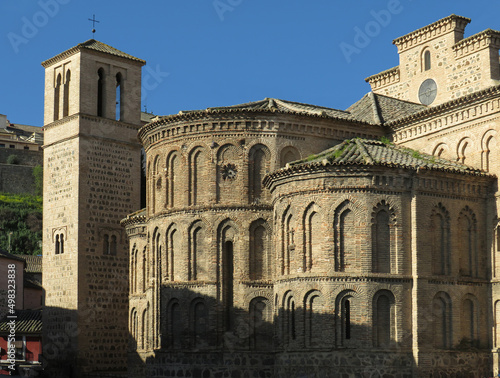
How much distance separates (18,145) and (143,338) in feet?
219

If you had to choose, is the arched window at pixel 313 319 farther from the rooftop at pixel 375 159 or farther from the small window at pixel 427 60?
the small window at pixel 427 60

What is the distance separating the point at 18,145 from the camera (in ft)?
331

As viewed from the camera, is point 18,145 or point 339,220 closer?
point 339,220

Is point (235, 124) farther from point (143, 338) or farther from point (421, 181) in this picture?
point (143, 338)

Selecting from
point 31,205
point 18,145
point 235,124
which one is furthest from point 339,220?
point 18,145

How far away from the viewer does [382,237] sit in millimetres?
30031

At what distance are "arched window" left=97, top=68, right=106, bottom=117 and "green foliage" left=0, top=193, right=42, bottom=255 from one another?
36482mm

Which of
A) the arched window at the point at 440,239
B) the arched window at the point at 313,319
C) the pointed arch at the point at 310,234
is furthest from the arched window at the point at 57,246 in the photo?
the arched window at the point at 440,239

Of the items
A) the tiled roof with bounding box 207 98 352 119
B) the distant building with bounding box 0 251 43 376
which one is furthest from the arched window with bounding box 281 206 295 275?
the distant building with bounding box 0 251 43 376

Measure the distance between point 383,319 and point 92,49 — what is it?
2299 centimetres

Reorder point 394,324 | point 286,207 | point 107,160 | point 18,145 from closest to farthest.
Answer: point 394,324 → point 286,207 → point 107,160 → point 18,145

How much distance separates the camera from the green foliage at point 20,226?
3155 inches

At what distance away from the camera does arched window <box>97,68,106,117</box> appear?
1801 inches

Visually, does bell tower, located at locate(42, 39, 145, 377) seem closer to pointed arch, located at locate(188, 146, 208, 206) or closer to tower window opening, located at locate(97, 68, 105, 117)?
tower window opening, located at locate(97, 68, 105, 117)
